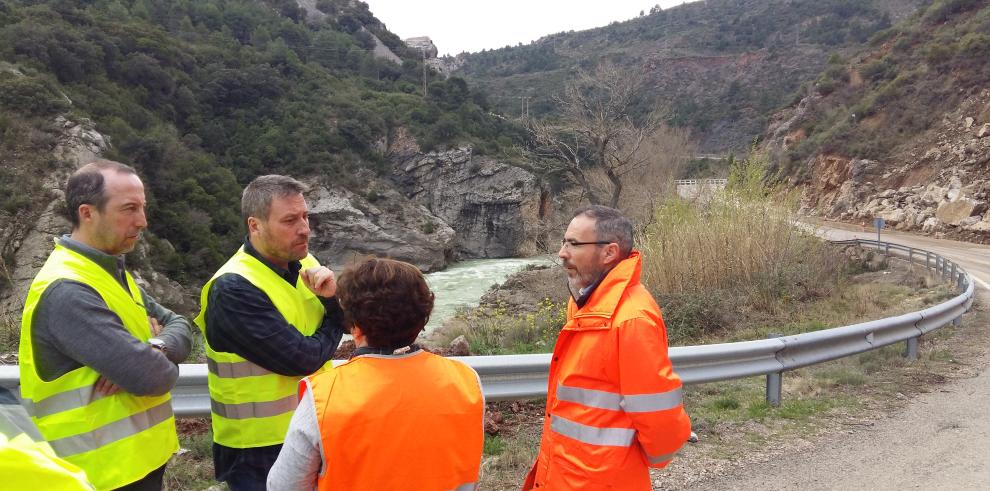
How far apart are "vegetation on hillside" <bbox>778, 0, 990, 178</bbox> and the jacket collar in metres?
35.5

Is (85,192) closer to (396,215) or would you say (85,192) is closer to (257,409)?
(257,409)

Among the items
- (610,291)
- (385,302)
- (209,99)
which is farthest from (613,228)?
(209,99)

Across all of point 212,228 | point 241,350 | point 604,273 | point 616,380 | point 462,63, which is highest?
point 462,63

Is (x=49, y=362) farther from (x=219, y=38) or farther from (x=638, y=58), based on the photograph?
(x=638, y=58)

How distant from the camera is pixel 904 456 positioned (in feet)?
14.1

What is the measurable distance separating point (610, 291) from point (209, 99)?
52415mm

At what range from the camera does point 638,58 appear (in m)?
107

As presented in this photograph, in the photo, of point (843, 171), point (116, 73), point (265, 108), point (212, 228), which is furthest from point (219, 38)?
point (843, 171)

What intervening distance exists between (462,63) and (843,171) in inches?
4405

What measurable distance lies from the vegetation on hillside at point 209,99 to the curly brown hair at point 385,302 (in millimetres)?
26070

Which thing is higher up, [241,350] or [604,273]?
[604,273]

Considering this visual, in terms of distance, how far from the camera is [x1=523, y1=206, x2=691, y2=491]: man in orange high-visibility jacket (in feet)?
7.32

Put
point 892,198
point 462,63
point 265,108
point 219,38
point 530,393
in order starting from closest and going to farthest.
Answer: point 530,393 → point 892,198 → point 265,108 → point 219,38 → point 462,63

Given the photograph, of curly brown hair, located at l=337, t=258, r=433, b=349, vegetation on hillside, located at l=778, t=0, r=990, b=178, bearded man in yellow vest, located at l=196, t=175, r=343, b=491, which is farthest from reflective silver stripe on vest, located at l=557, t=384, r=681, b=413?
vegetation on hillside, located at l=778, t=0, r=990, b=178
